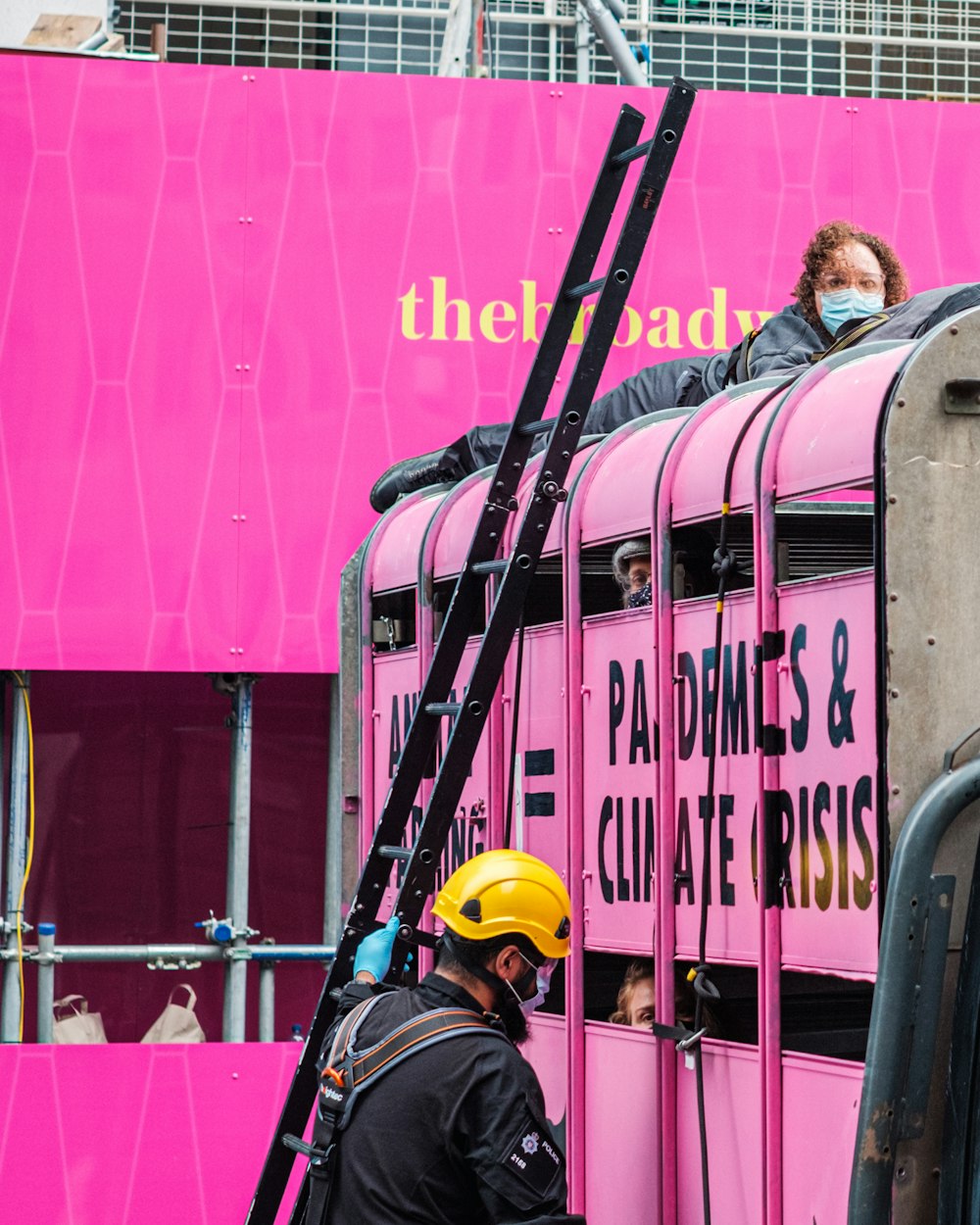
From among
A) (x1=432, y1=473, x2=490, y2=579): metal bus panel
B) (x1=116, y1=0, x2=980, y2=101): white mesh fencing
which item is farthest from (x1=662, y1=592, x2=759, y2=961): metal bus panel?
(x1=116, y1=0, x2=980, y2=101): white mesh fencing

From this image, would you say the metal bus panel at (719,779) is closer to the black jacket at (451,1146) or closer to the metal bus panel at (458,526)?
the black jacket at (451,1146)

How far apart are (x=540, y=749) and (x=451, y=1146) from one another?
172 centimetres

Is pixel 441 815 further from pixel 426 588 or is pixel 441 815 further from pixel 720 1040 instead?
pixel 426 588

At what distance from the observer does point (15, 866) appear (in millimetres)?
9172

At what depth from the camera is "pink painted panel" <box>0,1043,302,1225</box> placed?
902 centimetres

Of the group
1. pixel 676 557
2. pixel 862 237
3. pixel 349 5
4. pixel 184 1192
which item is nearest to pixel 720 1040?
pixel 676 557

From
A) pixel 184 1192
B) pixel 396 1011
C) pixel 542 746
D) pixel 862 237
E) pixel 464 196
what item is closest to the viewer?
pixel 396 1011

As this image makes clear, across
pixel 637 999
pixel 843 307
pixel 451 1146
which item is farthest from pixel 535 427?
pixel 451 1146

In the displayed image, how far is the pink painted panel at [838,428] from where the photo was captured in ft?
13.5

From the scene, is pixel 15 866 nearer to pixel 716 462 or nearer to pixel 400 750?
pixel 400 750

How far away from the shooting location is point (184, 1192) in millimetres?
9141

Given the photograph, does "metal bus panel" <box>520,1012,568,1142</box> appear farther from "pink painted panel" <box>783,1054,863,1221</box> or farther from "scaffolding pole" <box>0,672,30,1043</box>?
"scaffolding pole" <box>0,672,30,1043</box>

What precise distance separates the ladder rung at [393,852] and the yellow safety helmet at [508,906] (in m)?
0.86

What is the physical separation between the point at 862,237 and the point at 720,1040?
2.91 metres
